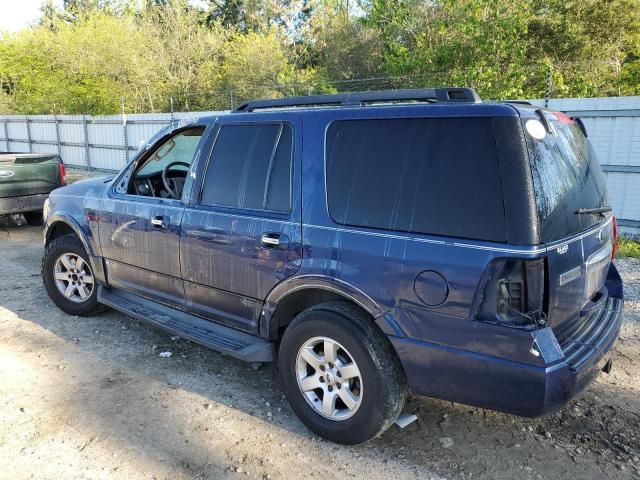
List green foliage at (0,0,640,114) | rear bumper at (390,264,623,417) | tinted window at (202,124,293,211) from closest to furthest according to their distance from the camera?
rear bumper at (390,264,623,417)
tinted window at (202,124,293,211)
green foliage at (0,0,640,114)

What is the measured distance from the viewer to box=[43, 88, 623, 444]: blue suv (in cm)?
246

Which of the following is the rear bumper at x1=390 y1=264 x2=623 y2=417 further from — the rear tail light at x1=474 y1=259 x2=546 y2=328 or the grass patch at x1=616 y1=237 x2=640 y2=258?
the grass patch at x1=616 y1=237 x2=640 y2=258

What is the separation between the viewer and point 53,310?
5.25m

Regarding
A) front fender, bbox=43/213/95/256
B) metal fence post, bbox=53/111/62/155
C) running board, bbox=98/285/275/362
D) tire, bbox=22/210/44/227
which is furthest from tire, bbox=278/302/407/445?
metal fence post, bbox=53/111/62/155

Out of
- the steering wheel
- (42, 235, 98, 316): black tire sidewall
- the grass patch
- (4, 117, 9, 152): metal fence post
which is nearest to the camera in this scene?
the steering wheel

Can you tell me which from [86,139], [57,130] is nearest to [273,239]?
[86,139]

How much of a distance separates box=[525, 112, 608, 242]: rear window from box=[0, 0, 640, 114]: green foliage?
838 cm

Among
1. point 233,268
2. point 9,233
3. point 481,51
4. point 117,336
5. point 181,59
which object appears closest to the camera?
point 233,268

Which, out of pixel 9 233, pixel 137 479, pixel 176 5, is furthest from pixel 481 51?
pixel 176 5

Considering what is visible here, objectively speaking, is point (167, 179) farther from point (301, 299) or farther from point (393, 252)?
point (393, 252)

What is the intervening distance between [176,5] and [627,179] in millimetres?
22180

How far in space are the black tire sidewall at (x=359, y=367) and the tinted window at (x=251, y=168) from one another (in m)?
0.76

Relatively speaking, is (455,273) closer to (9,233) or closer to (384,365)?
(384,365)

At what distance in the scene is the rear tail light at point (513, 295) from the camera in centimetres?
243
